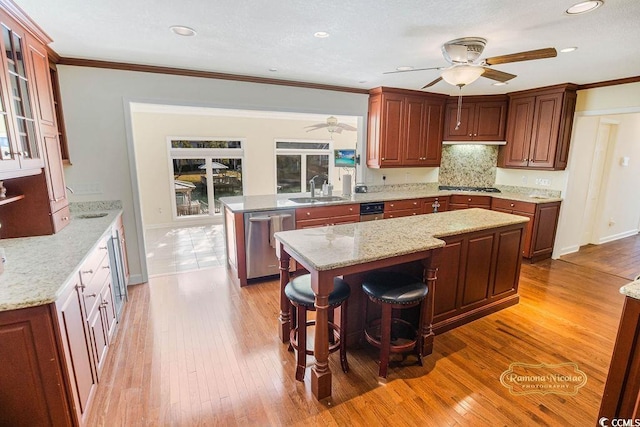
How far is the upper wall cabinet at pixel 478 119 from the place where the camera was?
4863 millimetres

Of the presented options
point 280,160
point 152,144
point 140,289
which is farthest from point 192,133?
point 140,289

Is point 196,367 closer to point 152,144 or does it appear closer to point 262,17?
point 262,17

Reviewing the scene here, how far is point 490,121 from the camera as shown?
4.94 metres

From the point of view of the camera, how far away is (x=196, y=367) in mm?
2236

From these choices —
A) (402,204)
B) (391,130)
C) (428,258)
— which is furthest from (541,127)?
(428,258)

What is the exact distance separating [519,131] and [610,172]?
196cm

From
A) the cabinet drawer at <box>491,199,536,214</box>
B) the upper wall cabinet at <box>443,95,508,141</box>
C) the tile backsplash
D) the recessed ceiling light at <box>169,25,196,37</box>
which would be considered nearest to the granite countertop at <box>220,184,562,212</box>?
the cabinet drawer at <box>491,199,536,214</box>

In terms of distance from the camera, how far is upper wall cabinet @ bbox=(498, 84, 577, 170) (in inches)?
166

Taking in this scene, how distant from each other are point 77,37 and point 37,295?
88.3 inches

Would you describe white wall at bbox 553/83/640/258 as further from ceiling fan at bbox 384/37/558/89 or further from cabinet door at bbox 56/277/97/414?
cabinet door at bbox 56/277/97/414

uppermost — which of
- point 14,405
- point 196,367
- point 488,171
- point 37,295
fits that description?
point 488,171

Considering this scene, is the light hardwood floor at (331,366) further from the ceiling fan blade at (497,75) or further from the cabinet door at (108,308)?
the ceiling fan blade at (497,75)

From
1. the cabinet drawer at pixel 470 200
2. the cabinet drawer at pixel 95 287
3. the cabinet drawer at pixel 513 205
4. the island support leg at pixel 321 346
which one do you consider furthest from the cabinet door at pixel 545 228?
the cabinet drawer at pixel 95 287

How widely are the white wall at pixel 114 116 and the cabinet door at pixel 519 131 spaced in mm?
3993
